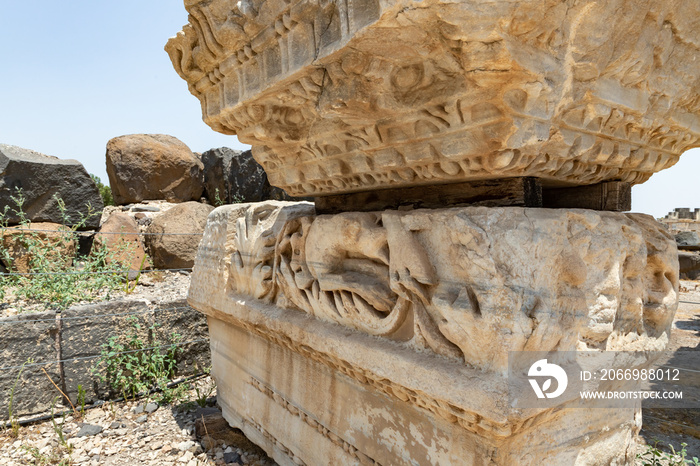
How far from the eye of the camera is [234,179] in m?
5.84

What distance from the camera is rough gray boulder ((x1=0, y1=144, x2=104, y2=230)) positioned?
4.15 metres

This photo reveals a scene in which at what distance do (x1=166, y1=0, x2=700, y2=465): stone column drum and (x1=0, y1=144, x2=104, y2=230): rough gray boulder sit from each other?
3224 mm

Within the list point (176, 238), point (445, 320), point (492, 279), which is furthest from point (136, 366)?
point (492, 279)

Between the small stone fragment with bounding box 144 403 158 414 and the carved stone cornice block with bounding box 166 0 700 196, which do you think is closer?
the carved stone cornice block with bounding box 166 0 700 196

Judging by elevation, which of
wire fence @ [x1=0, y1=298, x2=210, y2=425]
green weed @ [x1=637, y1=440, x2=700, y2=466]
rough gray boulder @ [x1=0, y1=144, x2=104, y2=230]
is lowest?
green weed @ [x1=637, y1=440, x2=700, y2=466]

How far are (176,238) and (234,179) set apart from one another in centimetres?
167

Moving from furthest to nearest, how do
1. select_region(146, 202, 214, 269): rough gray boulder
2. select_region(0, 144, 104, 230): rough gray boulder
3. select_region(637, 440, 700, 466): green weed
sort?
select_region(146, 202, 214, 269): rough gray boulder
select_region(0, 144, 104, 230): rough gray boulder
select_region(637, 440, 700, 466): green weed

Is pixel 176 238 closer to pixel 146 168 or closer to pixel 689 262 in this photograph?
pixel 146 168

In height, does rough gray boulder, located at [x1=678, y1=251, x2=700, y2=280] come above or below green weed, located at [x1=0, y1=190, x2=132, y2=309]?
below

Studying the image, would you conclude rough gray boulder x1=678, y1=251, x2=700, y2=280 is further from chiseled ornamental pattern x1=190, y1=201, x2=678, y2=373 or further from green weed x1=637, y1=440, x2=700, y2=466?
chiseled ornamental pattern x1=190, y1=201, x2=678, y2=373

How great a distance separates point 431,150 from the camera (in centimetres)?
138

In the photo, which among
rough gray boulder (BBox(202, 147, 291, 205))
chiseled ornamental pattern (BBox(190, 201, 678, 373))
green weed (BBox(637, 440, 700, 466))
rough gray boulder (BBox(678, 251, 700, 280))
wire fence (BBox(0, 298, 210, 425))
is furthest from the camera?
rough gray boulder (BBox(678, 251, 700, 280))

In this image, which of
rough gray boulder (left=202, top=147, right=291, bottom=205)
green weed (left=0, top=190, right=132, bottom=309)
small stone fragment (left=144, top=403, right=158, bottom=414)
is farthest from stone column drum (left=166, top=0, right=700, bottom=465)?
rough gray boulder (left=202, top=147, right=291, bottom=205)

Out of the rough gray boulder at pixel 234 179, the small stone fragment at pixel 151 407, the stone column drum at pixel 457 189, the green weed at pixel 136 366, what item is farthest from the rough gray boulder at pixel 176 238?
the stone column drum at pixel 457 189
